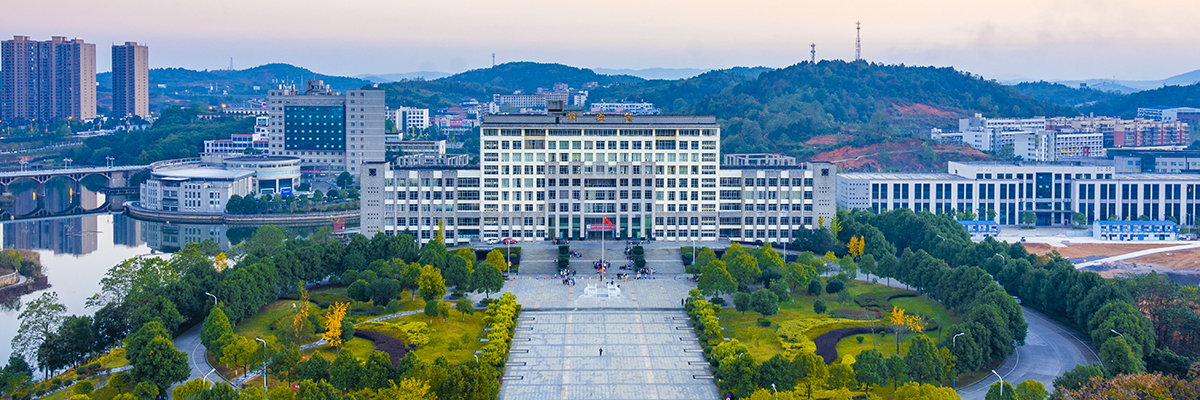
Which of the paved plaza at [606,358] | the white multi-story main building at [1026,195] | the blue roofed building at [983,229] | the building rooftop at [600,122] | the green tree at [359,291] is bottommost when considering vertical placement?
the paved plaza at [606,358]

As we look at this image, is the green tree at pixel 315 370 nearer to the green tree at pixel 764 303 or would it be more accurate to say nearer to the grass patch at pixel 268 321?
the grass patch at pixel 268 321

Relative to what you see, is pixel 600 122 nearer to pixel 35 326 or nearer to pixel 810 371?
pixel 810 371

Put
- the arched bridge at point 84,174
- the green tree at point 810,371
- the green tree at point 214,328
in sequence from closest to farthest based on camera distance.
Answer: the green tree at point 810,371
the green tree at point 214,328
the arched bridge at point 84,174

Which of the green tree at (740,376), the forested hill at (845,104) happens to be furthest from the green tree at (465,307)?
the forested hill at (845,104)

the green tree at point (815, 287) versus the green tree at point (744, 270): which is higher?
the green tree at point (744, 270)

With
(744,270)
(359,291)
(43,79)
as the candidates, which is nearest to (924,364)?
(744,270)

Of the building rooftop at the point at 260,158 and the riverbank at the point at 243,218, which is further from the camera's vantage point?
the building rooftop at the point at 260,158

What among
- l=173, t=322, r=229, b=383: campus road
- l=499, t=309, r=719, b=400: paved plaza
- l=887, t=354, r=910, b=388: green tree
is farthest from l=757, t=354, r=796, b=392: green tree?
l=173, t=322, r=229, b=383: campus road

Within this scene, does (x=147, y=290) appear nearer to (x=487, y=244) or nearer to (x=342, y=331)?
(x=342, y=331)
